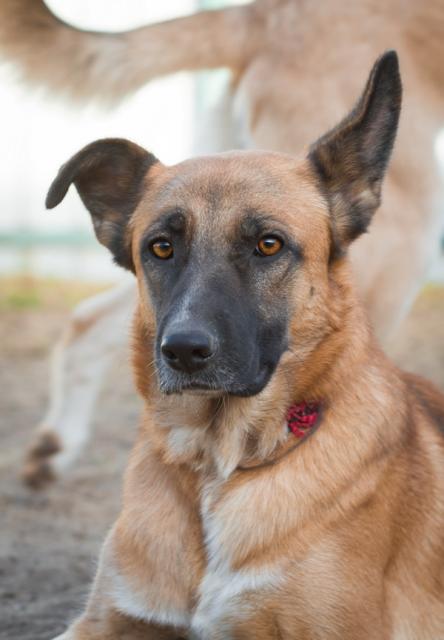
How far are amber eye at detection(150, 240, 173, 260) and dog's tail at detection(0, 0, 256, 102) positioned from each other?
1917mm

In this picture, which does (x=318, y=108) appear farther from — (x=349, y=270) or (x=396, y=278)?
(x=349, y=270)

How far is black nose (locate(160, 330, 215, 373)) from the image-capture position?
107 inches

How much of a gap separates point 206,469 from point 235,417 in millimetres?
175

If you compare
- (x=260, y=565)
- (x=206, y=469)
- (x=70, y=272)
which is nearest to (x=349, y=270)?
(x=206, y=469)

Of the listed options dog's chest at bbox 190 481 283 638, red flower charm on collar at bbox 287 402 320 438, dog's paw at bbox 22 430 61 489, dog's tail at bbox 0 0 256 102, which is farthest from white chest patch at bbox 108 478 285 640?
dog's tail at bbox 0 0 256 102

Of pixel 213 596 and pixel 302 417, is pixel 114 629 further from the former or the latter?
pixel 302 417

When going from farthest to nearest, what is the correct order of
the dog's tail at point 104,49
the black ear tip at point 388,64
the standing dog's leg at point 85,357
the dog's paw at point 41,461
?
1. the standing dog's leg at point 85,357
2. the dog's paw at point 41,461
3. the dog's tail at point 104,49
4. the black ear tip at point 388,64

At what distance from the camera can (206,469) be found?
3006mm

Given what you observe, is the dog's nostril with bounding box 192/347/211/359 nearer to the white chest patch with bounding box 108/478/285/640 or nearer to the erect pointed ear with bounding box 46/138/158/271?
the white chest patch with bounding box 108/478/285/640

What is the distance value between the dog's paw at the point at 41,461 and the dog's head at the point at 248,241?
1832 mm

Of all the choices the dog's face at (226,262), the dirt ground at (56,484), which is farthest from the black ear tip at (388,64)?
the dirt ground at (56,484)

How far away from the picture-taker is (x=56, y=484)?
5.07 m

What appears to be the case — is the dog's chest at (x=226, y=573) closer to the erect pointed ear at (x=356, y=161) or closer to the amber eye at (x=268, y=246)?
the amber eye at (x=268, y=246)

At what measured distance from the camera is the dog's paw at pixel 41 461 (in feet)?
16.1
